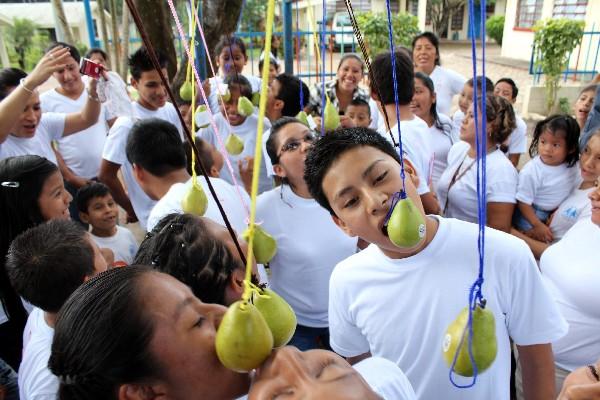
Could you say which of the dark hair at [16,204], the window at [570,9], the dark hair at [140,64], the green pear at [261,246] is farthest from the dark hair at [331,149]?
the window at [570,9]

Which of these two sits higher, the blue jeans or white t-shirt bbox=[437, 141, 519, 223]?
white t-shirt bbox=[437, 141, 519, 223]

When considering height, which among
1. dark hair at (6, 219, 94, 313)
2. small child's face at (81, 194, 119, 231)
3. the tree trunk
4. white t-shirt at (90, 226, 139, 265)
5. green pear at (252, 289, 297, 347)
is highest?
the tree trunk

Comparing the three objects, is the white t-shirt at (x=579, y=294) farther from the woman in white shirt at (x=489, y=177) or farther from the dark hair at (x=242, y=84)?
the dark hair at (x=242, y=84)

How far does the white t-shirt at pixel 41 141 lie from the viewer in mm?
2465

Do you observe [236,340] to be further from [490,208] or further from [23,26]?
[23,26]

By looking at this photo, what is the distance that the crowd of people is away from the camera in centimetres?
83

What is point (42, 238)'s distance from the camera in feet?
4.68

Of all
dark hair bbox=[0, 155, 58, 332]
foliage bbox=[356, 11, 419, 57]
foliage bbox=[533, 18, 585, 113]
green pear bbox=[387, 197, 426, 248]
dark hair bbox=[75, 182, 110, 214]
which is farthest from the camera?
foliage bbox=[356, 11, 419, 57]

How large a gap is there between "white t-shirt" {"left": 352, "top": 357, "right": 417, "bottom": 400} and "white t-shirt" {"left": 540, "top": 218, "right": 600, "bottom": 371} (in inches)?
35.4

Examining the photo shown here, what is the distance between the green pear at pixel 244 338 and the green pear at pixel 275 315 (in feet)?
0.21

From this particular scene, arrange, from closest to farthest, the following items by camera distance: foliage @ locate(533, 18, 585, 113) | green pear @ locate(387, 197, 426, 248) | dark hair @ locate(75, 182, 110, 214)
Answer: green pear @ locate(387, 197, 426, 248) < dark hair @ locate(75, 182, 110, 214) < foliage @ locate(533, 18, 585, 113)

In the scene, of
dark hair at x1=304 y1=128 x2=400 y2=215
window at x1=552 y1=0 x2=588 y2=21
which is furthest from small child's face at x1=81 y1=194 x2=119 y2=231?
window at x1=552 y1=0 x2=588 y2=21

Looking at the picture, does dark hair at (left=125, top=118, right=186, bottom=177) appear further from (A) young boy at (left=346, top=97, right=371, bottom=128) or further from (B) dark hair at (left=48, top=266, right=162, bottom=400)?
(A) young boy at (left=346, top=97, right=371, bottom=128)

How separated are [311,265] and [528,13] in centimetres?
1516
